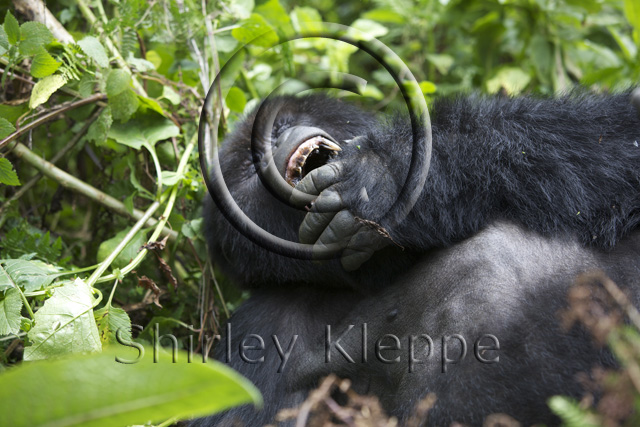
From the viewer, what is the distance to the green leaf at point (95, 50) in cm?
230

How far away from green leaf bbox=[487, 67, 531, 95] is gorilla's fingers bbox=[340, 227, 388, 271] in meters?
2.13

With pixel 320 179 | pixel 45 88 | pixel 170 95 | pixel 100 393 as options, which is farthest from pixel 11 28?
pixel 100 393

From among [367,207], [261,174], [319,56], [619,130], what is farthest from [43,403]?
[319,56]

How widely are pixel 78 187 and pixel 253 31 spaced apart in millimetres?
1031

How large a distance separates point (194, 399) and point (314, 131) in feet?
4.48

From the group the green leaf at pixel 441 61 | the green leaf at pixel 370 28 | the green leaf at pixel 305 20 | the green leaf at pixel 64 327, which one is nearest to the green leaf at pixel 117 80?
the green leaf at pixel 64 327

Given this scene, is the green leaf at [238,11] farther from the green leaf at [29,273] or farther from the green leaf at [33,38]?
the green leaf at [29,273]

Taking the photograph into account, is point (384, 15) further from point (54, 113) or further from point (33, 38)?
point (33, 38)

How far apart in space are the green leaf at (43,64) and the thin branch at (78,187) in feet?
1.54

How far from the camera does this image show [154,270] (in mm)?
2713

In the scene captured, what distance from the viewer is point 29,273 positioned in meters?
1.96

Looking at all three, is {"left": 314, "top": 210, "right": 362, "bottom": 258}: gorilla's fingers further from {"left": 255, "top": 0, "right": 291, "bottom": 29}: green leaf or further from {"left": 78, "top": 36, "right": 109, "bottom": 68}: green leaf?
{"left": 255, "top": 0, "right": 291, "bottom": 29}: green leaf

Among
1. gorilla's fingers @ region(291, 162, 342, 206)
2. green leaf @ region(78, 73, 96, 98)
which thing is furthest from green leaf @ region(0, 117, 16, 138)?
gorilla's fingers @ region(291, 162, 342, 206)

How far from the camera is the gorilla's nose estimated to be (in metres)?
2.18
